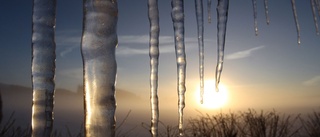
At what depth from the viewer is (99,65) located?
56.5 inches

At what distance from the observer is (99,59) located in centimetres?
145

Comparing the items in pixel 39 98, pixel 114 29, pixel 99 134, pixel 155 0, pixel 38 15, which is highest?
pixel 155 0

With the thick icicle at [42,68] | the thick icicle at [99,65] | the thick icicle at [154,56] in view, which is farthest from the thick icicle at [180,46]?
the thick icicle at [99,65]

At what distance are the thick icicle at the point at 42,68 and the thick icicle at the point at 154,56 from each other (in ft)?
2.65

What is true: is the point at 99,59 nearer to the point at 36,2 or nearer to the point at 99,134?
the point at 99,134

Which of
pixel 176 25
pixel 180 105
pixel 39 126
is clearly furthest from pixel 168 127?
pixel 39 126

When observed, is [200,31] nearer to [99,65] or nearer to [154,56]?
[154,56]

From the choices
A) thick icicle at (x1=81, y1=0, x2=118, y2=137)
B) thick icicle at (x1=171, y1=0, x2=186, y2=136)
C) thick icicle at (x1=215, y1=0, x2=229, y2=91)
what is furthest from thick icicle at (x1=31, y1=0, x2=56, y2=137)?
thick icicle at (x1=215, y1=0, x2=229, y2=91)

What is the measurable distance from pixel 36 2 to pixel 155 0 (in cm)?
97

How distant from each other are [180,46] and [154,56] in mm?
404

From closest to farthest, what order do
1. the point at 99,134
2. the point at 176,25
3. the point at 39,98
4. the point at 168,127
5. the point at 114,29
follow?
the point at 99,134 < the point at 114,29 < the point at 39,98 < the point at 176,25 < the point at 168,127

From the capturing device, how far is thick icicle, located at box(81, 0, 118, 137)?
1396 mm

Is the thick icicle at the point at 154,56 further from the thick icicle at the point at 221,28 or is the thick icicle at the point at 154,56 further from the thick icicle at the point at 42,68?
the thick icicle at the point at 42,68

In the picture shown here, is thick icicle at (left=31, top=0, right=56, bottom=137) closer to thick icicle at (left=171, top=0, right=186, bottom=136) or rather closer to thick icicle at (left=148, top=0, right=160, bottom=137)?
thick icicle at (left=148, top=0, right=160, bottom=137)
